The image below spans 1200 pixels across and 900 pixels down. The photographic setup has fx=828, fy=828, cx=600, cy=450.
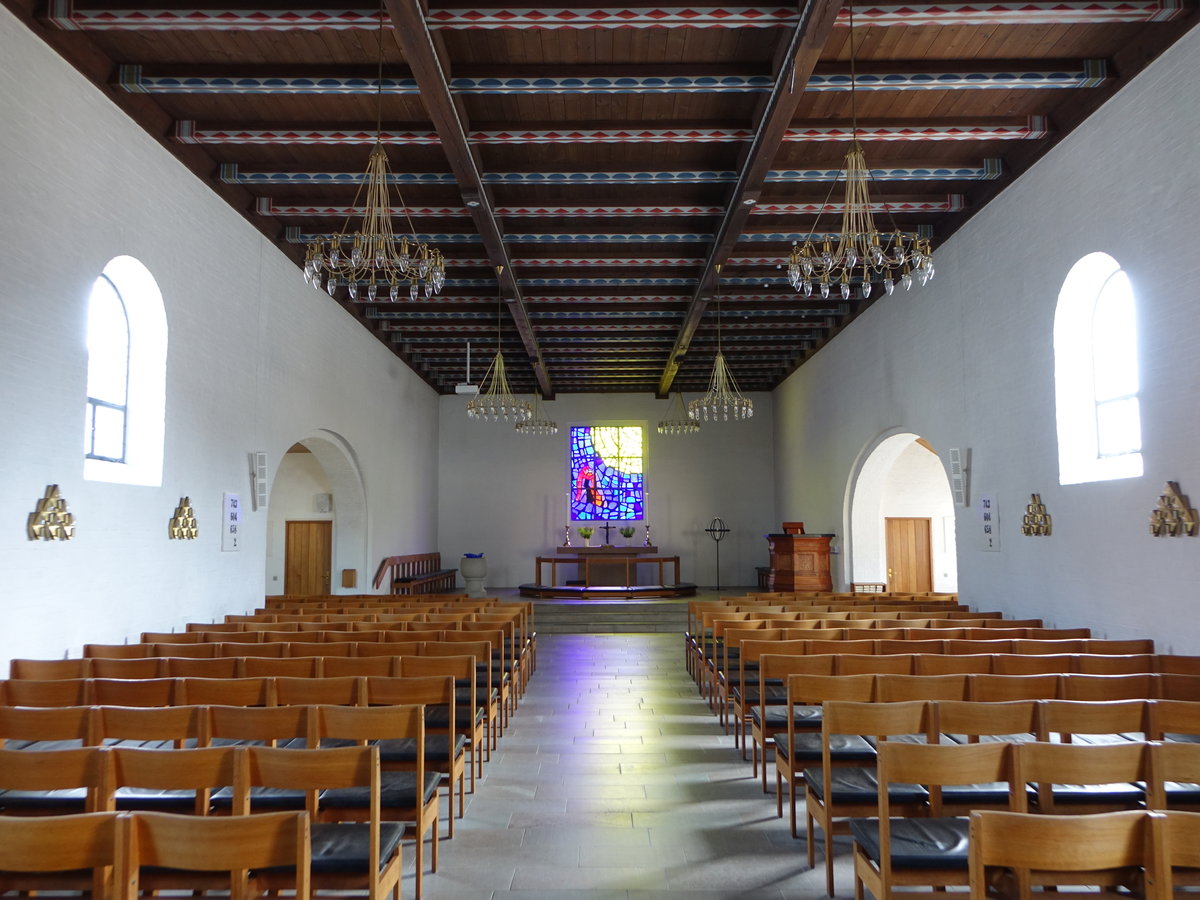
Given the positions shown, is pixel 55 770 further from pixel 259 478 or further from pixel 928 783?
pixel 259 478

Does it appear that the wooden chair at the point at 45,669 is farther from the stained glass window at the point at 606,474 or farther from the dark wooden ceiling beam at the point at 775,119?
the stained glass window at the point at 606,474

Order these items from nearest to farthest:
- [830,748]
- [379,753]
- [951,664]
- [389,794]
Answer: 1. [379,753]
2. [389,794]
3. [830,748]
4. [951,664]

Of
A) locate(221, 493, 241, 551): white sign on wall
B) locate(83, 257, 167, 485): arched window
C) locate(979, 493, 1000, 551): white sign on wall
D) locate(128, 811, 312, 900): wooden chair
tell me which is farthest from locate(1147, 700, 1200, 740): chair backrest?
locate(221, 493, 241, 551): white sign on wall

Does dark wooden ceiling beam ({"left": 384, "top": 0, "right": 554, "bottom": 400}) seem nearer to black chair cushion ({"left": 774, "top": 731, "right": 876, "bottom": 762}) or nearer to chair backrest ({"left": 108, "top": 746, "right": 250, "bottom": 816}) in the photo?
chair backrest ({"left": 108, "top": 746, "right": 250, "bottom": 816})

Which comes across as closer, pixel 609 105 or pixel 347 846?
pixel 347 846

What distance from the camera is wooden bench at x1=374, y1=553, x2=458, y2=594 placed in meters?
13.7

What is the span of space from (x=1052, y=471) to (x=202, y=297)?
25.2ft

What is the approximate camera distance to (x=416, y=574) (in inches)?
612

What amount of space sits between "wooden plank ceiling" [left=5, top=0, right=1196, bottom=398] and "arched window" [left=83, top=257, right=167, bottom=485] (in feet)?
4.27

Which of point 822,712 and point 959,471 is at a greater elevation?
point 959,471

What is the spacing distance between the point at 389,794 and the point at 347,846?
0.61 meters

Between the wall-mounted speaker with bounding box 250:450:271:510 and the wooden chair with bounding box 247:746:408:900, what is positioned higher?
the wall-mounted speaker with bounding box 250:450:271:510

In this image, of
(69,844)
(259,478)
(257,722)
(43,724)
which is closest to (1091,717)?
(257,722)

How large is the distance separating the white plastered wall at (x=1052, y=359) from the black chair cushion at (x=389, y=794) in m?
4.83
